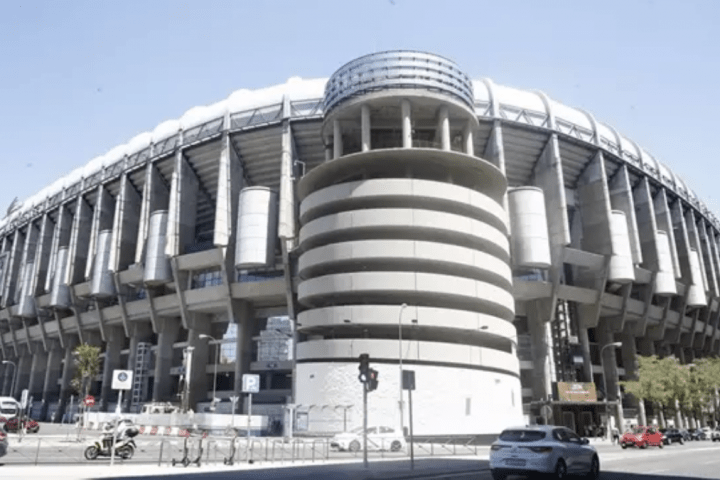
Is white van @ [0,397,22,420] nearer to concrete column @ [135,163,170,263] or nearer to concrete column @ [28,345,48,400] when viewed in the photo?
concrete column @ [135,163,170,263]

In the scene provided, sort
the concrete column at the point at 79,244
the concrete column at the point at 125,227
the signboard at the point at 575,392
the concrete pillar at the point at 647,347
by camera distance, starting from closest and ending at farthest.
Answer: the signboard at the point at 575,392 → the concrete column at the point at 125,227 → the concrete pillar at the point at 647,347 → the concrete column at the point at 79,244

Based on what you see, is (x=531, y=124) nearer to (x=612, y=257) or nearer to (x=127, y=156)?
(x=612, y=257)

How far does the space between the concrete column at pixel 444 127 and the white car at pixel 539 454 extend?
1709 inches

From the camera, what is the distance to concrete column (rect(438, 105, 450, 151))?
56.9m

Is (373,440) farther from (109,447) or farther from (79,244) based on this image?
(79,244)

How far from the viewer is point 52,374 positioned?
90312 millimetres

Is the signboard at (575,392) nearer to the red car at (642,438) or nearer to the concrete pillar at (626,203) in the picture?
the red car at (642,438)

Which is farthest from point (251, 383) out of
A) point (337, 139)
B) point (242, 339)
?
point (242, 339)

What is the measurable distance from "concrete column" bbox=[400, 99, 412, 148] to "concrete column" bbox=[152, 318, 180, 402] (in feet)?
→ 133

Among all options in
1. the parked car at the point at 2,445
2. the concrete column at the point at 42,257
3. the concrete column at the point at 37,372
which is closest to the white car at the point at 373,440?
the parked car at the point at 2,445

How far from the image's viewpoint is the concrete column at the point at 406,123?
185 feet

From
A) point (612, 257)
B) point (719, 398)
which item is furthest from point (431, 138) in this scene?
point (719, 398)

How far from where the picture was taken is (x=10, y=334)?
10025cm

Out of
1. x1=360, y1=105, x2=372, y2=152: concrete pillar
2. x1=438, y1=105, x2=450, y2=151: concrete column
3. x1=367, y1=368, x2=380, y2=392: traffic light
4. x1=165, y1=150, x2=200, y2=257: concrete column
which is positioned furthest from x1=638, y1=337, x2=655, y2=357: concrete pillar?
x1=367, y1=368, x2=380, y2=392: traffic light
